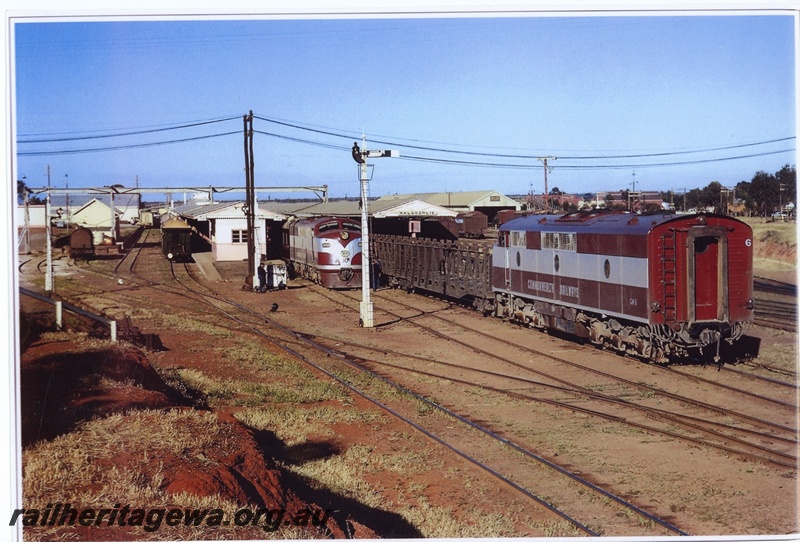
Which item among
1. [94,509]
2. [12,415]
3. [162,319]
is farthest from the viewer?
[162,319]

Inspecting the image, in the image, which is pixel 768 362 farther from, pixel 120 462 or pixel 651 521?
pixel 120 462

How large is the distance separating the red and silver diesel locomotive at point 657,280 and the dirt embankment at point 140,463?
10053mm

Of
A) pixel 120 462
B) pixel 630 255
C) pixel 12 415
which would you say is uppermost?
pixel 630 255

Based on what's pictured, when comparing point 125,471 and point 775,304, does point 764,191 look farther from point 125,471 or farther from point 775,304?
point 125,471

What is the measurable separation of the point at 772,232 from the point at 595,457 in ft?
149

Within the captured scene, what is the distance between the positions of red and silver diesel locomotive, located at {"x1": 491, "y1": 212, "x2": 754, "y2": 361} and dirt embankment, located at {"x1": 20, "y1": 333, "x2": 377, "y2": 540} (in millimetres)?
10053

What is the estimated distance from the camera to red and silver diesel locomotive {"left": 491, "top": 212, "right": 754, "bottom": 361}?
17953 millimetres

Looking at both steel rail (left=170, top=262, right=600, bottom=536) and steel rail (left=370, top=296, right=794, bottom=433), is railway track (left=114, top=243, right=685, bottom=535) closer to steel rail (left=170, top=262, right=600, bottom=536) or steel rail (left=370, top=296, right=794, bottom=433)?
steel rail (left=170, top=262, right=600, bottom=536)

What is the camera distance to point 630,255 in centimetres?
1859

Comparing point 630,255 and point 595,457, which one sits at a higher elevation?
point 630,255

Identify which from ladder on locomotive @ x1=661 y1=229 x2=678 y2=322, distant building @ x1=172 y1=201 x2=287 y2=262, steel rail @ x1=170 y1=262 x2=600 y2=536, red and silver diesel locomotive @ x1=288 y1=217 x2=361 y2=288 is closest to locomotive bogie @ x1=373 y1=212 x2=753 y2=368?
ladder on locomotive @ x1=661 y1=229 x2=678 y2=322

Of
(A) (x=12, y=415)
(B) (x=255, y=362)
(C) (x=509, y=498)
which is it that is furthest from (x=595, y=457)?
(B) (x=255, y=362)

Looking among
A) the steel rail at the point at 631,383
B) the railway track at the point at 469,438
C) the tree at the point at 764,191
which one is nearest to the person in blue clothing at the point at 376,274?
the steel rail at the point at 631,383

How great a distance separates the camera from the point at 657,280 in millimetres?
17922
